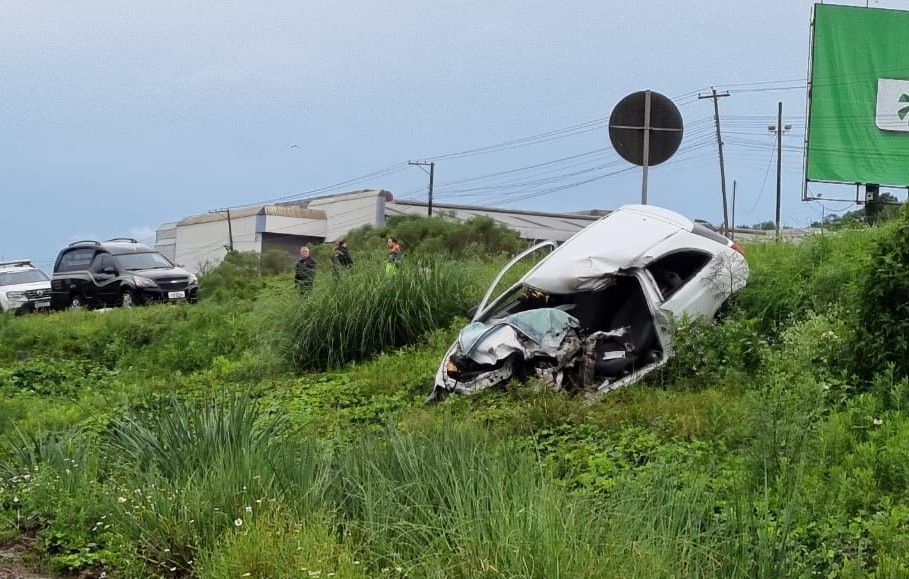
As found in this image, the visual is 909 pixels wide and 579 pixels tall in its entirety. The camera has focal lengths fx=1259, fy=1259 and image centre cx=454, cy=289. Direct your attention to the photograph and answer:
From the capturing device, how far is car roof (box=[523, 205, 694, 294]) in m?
12.9

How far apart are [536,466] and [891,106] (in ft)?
92.2

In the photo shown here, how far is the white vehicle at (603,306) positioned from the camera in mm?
12141

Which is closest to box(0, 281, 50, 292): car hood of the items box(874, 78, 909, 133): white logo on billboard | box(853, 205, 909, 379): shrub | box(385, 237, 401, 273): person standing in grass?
box(385, 237, 401, 273): person standing in grass

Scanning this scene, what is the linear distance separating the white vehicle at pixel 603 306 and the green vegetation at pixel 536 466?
12.6 inches

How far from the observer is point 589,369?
12.1m

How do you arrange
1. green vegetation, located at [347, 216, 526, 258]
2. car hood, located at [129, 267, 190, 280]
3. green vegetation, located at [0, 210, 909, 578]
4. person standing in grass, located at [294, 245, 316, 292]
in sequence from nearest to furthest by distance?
green vegetation, located at [0, 210, 909, 578] < person standing in grass, located at [294, 245, 316, 292] < car hood, located at [129, 267, 190, 280] < green vegetation, located at [347, 216, 526, 258]

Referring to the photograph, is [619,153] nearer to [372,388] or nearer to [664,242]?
[664,242]

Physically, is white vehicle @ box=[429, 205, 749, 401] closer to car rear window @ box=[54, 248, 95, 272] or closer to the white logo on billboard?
car rear window @ box=[54, 248, 95, 272]

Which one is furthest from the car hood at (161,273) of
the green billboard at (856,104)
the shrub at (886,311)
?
the shrub at (886,311)

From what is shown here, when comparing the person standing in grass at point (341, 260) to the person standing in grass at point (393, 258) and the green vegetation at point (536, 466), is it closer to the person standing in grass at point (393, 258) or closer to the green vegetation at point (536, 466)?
the person standing in grass at point (393, 258)

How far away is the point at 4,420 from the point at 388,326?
16.7 feet

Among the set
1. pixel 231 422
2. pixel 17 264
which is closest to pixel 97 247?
pixel 17 264

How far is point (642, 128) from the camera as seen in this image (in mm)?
14102

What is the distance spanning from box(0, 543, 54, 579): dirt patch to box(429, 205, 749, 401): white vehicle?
5.17 metres
